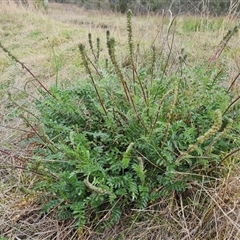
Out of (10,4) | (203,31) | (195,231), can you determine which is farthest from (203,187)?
(10,4)

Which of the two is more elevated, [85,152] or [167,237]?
[85,152]

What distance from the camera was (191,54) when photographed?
2.82 metres

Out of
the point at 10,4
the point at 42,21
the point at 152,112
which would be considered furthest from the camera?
the point at 10,4

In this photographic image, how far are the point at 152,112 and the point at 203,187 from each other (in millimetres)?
368

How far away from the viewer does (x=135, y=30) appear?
11.0ft

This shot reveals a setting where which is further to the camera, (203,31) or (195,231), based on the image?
(203,31)

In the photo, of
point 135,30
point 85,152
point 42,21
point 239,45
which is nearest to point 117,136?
point 85,152

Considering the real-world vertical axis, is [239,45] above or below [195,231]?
above

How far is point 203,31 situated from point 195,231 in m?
2.29

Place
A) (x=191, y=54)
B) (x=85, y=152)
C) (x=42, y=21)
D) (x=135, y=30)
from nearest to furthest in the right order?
(x=85, y=152)
(x=191, y=54)
(x=135, y=30)
(x=42, y=21)

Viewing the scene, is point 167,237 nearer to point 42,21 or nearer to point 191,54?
point 191,54

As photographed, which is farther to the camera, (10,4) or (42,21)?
(10,4)

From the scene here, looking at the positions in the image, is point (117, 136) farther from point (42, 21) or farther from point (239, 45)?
point (42, 21)

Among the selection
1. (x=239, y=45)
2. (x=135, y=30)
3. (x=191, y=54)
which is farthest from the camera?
(x=135, y=30)
